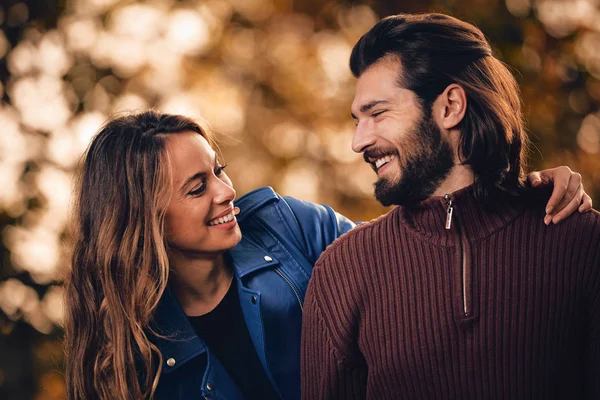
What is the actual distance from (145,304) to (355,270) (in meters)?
0.97

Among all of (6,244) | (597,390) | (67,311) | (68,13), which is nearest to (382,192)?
(597,390)

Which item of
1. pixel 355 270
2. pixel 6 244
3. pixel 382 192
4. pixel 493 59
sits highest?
pixel 493 59

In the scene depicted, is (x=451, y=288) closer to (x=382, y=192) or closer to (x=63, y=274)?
(x=382, y=192)

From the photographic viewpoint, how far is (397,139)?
280 centimetres

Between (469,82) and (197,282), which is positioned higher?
(469,82)

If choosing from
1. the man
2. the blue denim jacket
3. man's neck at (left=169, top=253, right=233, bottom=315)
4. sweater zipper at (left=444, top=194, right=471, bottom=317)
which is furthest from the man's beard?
man's neck at (left=169, top=253, right=233, bottom=315)

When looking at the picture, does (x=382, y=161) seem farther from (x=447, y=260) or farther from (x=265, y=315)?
(x=265, y=315)

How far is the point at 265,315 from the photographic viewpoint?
11.0ft

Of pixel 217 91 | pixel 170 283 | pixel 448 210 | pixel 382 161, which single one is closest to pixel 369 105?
pixel 382 161

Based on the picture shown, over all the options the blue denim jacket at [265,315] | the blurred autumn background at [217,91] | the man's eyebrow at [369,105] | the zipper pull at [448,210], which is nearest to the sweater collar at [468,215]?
the zipper pull at [448,210]

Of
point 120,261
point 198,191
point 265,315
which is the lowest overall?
point 265,315

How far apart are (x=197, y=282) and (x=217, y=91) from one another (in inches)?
205

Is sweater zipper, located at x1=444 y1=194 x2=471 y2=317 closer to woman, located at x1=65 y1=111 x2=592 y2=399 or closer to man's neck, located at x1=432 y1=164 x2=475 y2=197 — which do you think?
man's neck, located at x1=432 y1=164 x2=475 y2=197

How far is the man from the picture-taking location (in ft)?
8.46
